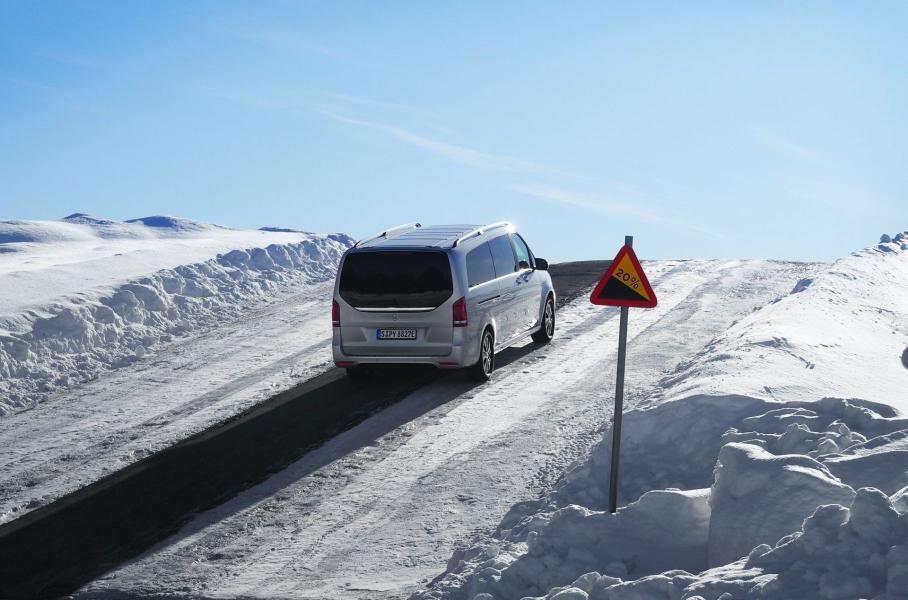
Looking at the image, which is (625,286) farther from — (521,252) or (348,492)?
(521,252)

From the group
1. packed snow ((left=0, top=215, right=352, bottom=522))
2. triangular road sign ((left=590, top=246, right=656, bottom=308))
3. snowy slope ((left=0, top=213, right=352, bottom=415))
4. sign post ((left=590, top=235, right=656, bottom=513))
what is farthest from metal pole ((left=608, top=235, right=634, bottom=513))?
snowy slope ((left=0, top=213, right=352, bottom=415))

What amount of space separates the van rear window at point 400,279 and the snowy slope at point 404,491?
1192 mm

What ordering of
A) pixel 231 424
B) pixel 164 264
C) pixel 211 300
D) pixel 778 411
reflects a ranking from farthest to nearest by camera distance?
pixel 164 264, pixel 211 300, pixel 231 424, pixel 778 411

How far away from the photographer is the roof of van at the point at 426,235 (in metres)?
11.9

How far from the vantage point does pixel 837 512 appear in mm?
5082

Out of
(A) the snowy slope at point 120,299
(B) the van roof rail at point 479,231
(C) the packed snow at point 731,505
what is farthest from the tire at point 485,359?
(A) the snowy slope at point 120,299

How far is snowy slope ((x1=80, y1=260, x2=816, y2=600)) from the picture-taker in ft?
22.8

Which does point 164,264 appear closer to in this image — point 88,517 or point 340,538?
point 88,517

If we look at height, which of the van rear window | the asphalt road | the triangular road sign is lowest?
the asphalt road

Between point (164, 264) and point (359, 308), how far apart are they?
37.6 feet

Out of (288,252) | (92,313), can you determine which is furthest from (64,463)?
(288,252)

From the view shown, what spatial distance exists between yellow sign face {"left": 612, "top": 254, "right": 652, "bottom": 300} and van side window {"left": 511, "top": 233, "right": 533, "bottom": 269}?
652 centimetres

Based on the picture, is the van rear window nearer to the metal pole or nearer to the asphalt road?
the asphalt road

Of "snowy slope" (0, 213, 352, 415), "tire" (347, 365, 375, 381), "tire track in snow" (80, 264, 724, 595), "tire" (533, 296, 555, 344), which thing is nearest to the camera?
"tire track in snow" (80, 264, 724, 595)
